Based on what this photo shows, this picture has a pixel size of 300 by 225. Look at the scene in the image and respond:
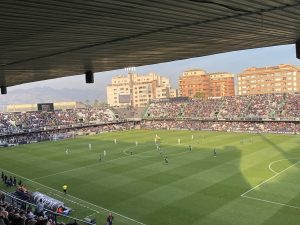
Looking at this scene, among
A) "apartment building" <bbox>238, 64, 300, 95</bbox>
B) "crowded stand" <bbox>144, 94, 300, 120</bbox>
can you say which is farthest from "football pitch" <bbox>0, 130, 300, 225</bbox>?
"apartment building" <bbox>238, 64, 300, 95</bbox>

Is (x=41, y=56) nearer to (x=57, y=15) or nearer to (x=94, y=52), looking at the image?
(x=94, y=52)

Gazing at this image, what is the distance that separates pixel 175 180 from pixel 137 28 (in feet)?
76.7

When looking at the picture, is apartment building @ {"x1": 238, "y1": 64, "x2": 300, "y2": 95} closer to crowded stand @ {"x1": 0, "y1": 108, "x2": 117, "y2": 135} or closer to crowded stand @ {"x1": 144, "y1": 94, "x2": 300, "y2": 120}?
crowded stand @ {"x1": 144, "y1": 94, "x2": 300, "y2": 120}

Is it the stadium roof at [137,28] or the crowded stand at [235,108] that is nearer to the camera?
the stadium roof at [137,28]

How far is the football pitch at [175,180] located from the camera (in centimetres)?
2417

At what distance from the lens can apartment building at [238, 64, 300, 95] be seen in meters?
163

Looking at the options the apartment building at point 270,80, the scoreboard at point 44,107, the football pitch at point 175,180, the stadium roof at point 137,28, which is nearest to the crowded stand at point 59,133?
the scoreboard at point 44,107

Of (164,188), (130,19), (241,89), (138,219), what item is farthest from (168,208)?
(241,89)

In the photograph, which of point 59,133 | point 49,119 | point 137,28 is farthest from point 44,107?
point 137,28

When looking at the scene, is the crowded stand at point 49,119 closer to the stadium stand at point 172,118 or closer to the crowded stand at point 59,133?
the stadium stand at point 172,118

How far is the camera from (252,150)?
4675cm

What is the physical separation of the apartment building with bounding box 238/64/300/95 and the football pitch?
11652 centimetres

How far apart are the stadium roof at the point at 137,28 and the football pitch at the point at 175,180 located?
11.7 m

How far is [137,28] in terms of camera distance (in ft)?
37.1
